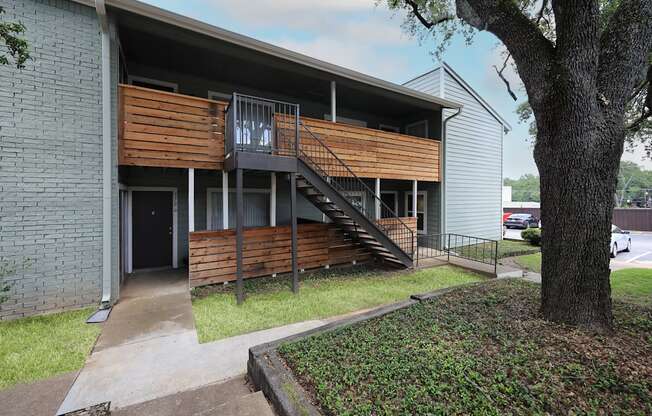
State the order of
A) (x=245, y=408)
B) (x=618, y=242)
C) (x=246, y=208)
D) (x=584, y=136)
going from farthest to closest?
1. (x=618, y=242)
2. (x=246, y=208)
3. (x=584, y=136)
4. (x=245, y=408)

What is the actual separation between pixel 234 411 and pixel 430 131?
1083 cm

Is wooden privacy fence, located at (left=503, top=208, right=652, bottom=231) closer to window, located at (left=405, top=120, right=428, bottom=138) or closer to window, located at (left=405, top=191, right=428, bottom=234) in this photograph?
window, located at (left=405, top=191, right=428, bottom=234)

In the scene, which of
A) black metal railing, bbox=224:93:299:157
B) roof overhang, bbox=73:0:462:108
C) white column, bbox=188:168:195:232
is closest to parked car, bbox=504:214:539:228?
roof overhang, bbox=73:0:462:108

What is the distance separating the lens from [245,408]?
7.91ft

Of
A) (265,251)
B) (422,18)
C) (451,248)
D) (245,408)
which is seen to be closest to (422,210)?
(451,248)

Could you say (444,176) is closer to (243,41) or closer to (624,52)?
(624,52)

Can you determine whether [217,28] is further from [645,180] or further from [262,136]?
[645,180]

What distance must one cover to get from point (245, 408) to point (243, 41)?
21.1ft

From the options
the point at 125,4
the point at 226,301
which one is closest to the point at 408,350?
the point at 226,301

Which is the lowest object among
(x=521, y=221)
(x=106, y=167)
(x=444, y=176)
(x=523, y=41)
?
(x=521, y=221)

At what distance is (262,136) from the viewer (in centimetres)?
664

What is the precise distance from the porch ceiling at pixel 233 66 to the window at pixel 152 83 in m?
0.36

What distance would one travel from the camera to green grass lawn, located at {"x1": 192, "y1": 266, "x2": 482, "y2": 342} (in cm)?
446

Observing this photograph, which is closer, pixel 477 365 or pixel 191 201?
pixel 477 365
